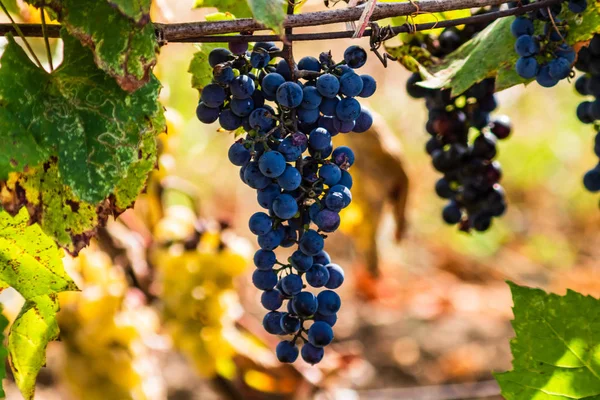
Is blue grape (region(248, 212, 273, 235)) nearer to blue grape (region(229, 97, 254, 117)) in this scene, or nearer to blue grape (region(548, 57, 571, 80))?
blue grape (region(229, 97, 254, 117))

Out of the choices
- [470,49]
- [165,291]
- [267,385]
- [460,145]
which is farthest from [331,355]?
[470,49]

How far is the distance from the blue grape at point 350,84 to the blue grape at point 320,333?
27 centimetres

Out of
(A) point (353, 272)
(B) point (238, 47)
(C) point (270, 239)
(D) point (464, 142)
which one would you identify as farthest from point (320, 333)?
(A) point (353, 272)

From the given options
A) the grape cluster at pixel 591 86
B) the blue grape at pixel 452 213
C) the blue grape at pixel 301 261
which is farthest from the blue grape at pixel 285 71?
the blue grape at pixel 452 213

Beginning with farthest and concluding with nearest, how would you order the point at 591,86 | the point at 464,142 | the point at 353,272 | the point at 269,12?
the point at 353,272
the point at 464,142
the point at 591,86
the point at 269,12

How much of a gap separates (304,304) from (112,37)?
0.36m

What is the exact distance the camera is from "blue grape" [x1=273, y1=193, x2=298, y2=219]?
0.75 metres

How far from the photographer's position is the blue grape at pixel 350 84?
77 centimetres

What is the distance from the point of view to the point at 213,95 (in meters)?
0.78

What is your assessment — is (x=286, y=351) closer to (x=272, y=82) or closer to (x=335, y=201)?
(x=335, y=201)

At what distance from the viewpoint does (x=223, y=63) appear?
794mm

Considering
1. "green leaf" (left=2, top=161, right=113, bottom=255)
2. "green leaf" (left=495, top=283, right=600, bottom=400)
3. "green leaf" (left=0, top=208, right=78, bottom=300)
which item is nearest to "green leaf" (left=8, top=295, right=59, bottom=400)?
"green leaf" (left=0, top=208, right=78, bottom=300)

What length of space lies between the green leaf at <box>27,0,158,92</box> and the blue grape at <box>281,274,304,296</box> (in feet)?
0.90

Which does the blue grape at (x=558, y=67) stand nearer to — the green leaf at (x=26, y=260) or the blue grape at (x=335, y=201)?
the blue grape at (x=335, y=201)
